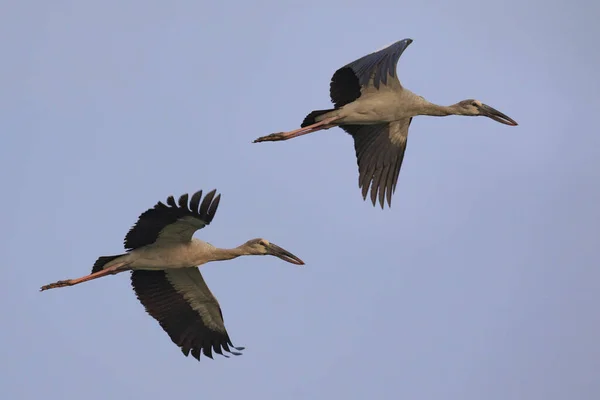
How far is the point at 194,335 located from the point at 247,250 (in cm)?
136

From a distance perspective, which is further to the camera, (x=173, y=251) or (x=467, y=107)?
(x=467, y=107)

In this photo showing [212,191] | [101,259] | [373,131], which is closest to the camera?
[212,191]

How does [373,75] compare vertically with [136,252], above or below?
above

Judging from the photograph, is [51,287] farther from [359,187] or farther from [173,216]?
[359,187]

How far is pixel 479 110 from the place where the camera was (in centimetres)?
2452

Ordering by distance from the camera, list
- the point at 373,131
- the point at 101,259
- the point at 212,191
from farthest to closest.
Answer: the point at 373,131 < the point at 101,259 < the point at 212,191

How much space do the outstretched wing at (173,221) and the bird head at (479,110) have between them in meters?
4.68

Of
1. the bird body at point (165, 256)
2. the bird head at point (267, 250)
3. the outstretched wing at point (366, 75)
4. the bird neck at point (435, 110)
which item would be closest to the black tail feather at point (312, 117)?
the outstretched wing at point (366, 75)

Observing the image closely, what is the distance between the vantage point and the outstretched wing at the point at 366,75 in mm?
22141

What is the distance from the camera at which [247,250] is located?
22781 mm

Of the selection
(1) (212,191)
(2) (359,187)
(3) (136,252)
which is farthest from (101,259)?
(2) (359,187)

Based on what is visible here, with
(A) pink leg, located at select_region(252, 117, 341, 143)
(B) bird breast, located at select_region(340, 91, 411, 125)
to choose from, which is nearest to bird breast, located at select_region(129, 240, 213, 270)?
(A) pink leg, located at select_region(252, 117, 341, 143)

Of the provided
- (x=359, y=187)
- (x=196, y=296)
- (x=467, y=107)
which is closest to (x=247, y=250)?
(x=196, y=296)

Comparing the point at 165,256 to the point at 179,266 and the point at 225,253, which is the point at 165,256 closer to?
the point at 179,266
